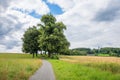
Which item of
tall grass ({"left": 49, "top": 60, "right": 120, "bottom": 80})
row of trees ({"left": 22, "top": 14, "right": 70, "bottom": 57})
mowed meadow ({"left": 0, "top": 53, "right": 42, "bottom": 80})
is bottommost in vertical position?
tall grass ({"left": 49, "top": 60, "right": 120, "bottom": 80})

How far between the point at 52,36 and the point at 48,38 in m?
1.44

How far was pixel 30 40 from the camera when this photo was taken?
79438mm

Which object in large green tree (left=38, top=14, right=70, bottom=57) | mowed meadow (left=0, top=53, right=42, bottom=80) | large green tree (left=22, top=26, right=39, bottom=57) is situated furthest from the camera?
large green tree (left=22, top=26, right=39, bottom=57)

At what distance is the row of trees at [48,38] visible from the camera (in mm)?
68688

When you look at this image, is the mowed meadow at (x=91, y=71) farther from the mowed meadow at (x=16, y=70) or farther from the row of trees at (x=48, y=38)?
the row of trees at (x=48, y=38)

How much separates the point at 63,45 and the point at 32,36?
14.7 m

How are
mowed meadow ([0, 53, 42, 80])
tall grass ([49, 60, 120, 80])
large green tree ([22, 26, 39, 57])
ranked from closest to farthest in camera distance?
1. mowed meadow ([0, 53, 42, 80])
2. tall grass ([49, 60, 120, 80])
3. large green tree ([22, 26, 39, 57])

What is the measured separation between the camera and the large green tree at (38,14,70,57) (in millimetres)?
68438

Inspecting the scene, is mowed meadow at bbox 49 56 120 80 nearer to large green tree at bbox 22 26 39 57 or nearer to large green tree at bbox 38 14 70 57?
large green tree at bbox 38 14 70 57

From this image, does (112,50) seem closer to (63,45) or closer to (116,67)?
(63,45)

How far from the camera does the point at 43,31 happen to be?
239ft

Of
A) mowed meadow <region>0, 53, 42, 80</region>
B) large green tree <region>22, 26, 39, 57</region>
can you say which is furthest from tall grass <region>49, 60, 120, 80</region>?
large green tree <region>22, 26, 39, 57</region>

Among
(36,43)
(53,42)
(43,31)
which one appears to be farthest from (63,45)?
(36,43)

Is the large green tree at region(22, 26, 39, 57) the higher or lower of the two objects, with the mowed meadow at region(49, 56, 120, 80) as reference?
higher
